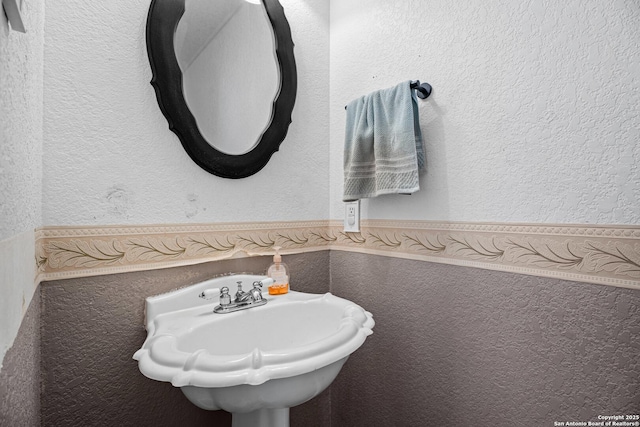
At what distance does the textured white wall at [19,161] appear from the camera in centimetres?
41

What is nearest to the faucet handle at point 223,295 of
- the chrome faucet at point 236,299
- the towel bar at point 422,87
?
the chrome faucet at point 236,299

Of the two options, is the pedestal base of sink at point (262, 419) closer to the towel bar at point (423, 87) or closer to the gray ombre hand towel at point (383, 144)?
the gray ombre hand towel at point (383, 144)

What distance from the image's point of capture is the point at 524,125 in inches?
33.5

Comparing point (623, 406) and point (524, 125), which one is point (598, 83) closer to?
point (524, 125)

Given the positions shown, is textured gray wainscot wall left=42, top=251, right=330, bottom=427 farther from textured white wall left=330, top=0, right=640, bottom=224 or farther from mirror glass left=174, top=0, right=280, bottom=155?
textured white wall left=330, top=0, right=640, bottom=224

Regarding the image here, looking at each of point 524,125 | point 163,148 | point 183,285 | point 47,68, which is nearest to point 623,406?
point 524,125

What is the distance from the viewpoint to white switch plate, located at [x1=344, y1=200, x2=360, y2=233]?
50.3 inches

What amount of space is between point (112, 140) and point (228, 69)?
1.47ft

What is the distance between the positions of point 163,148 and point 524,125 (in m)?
1.04

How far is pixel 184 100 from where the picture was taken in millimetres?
978

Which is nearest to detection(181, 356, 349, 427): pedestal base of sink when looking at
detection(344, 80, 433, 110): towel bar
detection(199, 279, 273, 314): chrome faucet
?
detection(199, 279, 273, 314): chrome faucet

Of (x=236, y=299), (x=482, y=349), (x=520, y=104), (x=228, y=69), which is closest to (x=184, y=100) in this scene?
(x=228, y=69)

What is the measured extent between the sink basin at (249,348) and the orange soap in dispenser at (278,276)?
26 mm

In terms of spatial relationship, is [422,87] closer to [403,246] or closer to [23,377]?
[403,246]
